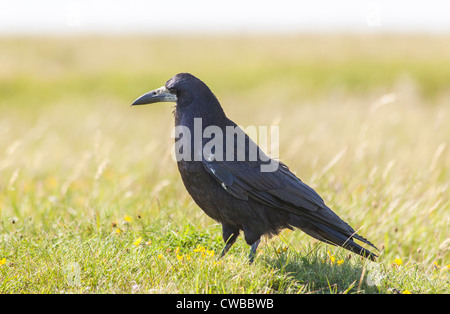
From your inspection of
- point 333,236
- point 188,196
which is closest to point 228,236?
point 333,236

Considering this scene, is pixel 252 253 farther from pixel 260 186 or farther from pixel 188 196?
pixel 188 196

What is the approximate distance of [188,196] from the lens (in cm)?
557

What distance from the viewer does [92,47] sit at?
77.0 ft

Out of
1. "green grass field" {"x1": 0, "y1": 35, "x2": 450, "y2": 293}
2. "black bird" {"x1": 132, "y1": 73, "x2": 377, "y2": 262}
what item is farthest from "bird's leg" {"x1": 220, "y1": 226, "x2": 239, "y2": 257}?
"green grass field" {"x1": 0, "y1": 35, "x2": 450, "y2": 293}

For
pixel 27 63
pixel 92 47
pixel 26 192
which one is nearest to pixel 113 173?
pixel 26 192

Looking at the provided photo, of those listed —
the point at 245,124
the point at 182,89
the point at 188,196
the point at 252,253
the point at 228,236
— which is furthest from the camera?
the point at 245,124

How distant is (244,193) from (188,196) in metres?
1.84

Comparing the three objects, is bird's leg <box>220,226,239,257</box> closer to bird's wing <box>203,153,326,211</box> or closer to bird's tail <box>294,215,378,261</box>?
bird's wing <box>203,153,326,211</box>

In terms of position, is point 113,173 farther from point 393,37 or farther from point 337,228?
point 393,37

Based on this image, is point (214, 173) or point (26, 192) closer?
point (214, 173)

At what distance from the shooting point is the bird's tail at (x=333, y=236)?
3842 millimetres

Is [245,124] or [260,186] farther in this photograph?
[245,124]

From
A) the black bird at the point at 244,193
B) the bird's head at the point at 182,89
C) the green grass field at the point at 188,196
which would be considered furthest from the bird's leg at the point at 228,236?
the bird's head at the point at 182,89
